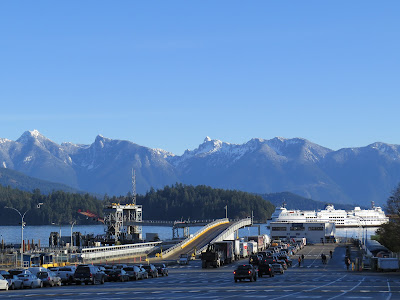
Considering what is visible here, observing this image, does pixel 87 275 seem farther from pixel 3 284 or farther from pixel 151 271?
pixel 151 271

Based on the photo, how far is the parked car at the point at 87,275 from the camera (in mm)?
72250

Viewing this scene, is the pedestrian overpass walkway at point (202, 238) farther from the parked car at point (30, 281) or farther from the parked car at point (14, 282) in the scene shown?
the parked car at point (14, 282)

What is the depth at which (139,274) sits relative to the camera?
273ft

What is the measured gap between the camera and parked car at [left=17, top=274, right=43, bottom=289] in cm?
6775

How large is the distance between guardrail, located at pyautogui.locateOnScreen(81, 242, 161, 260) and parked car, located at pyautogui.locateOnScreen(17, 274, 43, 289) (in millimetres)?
44127

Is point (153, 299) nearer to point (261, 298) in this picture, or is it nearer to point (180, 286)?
point (261, 298)

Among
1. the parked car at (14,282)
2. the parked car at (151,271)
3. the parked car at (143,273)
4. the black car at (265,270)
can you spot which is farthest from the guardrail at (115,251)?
the parked car at (14,282)

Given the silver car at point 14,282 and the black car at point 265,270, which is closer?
the silver car at point 14,282

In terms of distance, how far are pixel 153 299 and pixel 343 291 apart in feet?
59.3

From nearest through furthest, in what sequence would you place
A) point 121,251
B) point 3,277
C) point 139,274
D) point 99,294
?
point 99,294 < point 3,277 < point 139,274 < point 121,251

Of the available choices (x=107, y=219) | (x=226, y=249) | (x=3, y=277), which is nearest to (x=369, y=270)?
(x=226, y=249)

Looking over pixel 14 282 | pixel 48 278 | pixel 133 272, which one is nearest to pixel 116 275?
pixel 133 272

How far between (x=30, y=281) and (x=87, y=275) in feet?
19.9

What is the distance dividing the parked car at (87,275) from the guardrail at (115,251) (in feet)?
133
